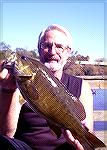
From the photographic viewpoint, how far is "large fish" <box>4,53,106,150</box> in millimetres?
3270

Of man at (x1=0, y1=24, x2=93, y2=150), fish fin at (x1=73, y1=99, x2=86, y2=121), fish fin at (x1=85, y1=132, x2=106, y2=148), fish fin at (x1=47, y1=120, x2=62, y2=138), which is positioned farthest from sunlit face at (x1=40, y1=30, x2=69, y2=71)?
fish fin at (x1=85, y1=132, x2=106, y2=148)

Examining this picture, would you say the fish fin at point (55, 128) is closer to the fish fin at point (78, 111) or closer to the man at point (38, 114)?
the man at point (38, 114)

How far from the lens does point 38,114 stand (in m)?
3.51

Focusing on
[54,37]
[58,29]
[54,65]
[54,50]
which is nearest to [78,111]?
[54,65]

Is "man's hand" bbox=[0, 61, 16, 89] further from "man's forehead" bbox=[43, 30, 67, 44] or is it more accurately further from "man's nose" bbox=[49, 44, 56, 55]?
"man's forehead" bbox=[43, 30, 67, 44]

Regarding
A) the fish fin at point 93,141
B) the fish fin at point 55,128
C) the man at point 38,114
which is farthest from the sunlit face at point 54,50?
the fish fin at point 93,141

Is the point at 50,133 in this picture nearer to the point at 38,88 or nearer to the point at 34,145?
the point at 34,145

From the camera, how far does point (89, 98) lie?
4.24m

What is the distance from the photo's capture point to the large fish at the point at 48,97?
3.27 m

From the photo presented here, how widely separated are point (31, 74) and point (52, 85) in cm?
24

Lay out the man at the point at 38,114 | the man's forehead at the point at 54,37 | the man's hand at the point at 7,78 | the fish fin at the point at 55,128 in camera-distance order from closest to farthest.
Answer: the man's hand at the point at 7,78
the fish fin at the point at 55,128
the man at the point at 38,114
the man's forehead at the point at 54,37

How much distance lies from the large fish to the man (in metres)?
0.10

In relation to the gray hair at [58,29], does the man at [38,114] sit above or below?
below

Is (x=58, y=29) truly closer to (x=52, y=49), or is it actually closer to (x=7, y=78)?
(x=52, y=49)
